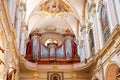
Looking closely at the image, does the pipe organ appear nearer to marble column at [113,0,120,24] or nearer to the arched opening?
the arched opening

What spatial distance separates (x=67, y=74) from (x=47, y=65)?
1860mm

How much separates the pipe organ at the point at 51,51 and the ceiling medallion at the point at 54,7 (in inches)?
108

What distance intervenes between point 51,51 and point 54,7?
4380mm

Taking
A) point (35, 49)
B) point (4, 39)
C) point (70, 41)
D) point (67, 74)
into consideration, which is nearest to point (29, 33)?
point (35, 49)

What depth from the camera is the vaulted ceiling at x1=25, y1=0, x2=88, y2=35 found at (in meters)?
18.4

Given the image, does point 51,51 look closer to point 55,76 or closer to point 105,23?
point 55,76

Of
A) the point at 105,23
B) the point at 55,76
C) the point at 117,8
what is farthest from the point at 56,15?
the point at 117,8

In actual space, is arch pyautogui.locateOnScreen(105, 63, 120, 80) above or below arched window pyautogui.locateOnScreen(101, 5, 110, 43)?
below

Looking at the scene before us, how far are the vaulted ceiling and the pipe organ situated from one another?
46.7 inches

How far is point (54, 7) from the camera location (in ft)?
65.6

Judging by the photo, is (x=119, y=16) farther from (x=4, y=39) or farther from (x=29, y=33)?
(x=29, y=33)

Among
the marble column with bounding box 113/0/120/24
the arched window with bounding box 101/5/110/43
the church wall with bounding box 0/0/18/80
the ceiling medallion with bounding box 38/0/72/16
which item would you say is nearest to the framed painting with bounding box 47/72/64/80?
the arched window with bounding box 101/5/110/43

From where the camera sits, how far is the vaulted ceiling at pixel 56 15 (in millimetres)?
18391

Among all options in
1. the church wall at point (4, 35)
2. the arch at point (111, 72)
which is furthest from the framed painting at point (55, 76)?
the church wall at point (4, 35)
